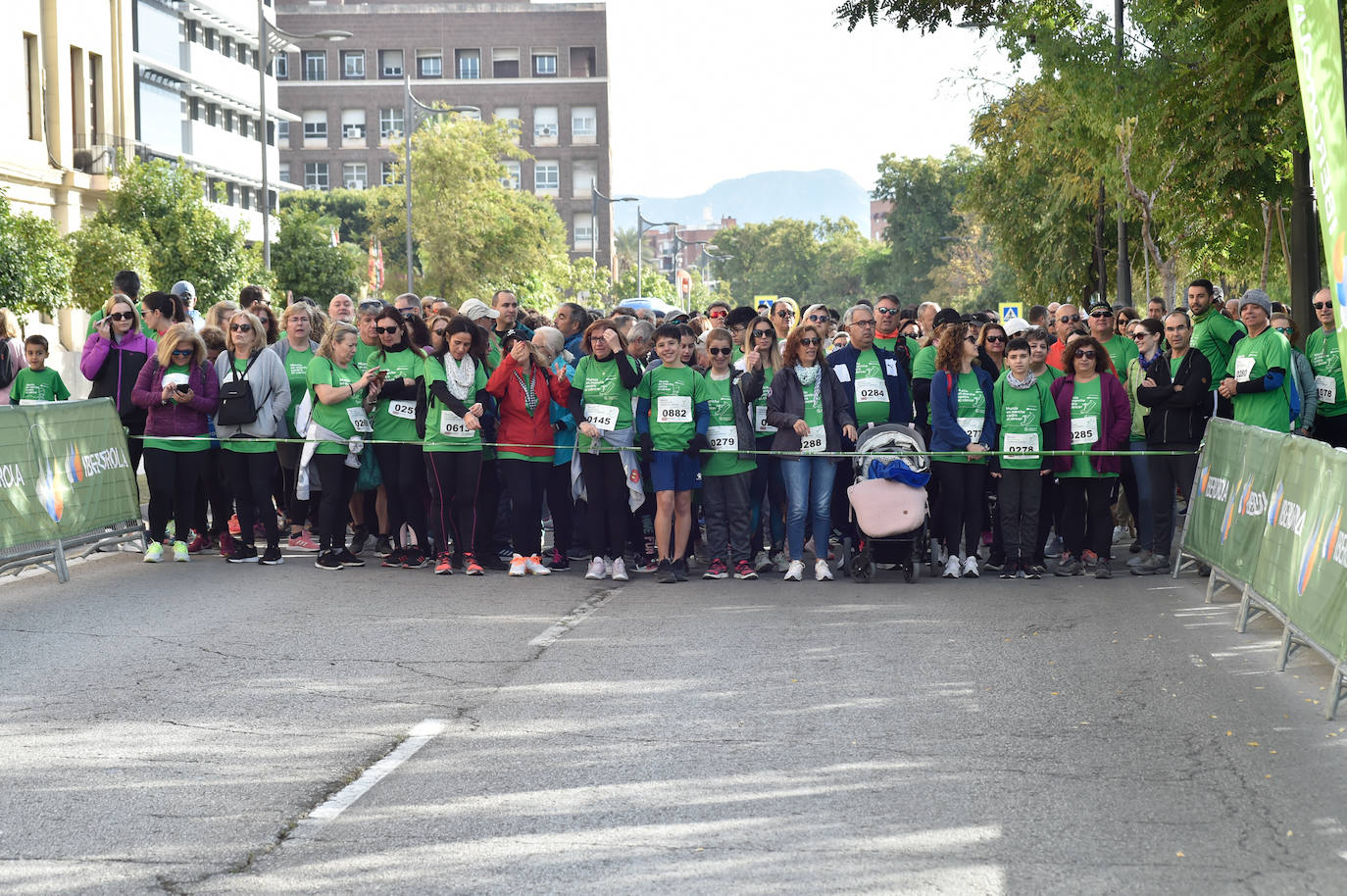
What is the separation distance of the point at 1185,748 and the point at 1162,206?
1626 cm

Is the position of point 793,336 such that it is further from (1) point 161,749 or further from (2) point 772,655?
(1) point 161,749

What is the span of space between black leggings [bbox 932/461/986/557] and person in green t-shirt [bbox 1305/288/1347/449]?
9.53 ft

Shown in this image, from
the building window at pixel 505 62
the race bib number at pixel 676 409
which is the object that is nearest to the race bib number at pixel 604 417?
the race bib number at pixel 676 409

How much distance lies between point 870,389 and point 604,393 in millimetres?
2106

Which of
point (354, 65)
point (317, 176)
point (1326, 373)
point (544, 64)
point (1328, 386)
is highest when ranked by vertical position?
point (544, 64)

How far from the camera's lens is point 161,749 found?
23.0ft

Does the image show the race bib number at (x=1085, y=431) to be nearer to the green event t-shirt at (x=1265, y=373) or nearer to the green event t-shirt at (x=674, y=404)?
the green event t-shirt at (x=1265, y=373)

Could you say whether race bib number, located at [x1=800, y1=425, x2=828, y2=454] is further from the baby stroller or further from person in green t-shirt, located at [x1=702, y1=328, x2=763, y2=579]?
person in green t-shirt, located at [x1=702, y1=328, x2=763, y2=579]

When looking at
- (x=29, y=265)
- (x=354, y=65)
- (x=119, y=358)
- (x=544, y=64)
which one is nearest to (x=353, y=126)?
(x=354, y=65)

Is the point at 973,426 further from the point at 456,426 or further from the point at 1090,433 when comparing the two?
the point at 456,426

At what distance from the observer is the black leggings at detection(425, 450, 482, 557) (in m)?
12.8

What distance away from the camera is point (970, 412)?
41.7ft

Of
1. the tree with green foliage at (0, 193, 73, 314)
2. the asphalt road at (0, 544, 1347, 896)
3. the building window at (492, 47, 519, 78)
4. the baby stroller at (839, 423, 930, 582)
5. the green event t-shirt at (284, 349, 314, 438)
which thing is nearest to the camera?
the asphalt road at (0, 544, 1347, 896)

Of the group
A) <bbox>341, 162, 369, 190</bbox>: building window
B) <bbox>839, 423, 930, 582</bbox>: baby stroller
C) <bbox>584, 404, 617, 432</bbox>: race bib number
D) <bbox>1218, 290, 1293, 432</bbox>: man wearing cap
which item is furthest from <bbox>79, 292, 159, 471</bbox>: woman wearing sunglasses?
<bbox>341, 162, 369, 190</bbox>: building window
